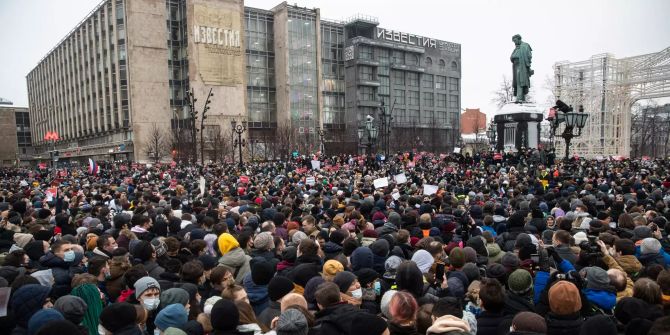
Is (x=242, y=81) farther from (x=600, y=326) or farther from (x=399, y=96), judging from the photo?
(x=600, y=326)

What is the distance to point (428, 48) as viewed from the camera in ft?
328

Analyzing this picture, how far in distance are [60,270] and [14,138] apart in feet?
442

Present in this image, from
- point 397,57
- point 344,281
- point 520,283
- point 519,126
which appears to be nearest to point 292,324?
point 344,281

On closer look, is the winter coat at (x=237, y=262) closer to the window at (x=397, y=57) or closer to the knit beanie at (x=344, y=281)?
the knit beanie at (x=344, y=281)

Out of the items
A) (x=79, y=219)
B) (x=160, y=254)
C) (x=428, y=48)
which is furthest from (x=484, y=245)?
(x=428, y=48)

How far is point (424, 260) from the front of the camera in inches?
246

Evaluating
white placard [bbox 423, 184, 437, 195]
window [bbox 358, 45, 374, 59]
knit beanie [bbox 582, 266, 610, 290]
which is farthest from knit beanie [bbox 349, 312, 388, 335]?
window [bbox 358, 45, 374, 59]

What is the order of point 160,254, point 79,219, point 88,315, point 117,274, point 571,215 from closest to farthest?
point 88,315
point 117,274
point 160,254
point 571,215
point 79,219

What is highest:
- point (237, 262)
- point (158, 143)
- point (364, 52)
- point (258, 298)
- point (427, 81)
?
point (364, 52)

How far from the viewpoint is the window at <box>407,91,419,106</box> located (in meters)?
96.8

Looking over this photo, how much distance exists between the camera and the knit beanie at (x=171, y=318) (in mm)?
4672

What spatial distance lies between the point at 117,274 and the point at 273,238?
94.7 inches

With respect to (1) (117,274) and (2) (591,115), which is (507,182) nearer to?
(1) (117,274)

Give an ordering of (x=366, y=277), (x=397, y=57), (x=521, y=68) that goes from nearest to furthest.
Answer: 1. (x=366, y=277)
2. (x=521, y=68)
3. (x=397, y=57)
